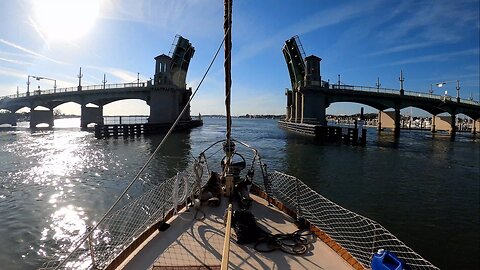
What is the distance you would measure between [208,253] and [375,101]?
53.1 meters

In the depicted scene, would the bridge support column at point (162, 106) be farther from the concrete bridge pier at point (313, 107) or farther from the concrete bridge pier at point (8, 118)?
the concrete bridge pier at point (8, 118)

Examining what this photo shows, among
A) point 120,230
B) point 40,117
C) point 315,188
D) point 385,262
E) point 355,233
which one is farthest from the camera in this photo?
point 40,117

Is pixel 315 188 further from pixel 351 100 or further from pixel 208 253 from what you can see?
pixel 351 100

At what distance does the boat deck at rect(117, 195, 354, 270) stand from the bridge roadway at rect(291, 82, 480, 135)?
38.8 meters

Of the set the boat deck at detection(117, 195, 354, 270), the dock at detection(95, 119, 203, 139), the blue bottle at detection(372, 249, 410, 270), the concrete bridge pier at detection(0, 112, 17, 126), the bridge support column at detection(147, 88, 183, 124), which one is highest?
the bridge support column at detection(147, 88, 183, 124)

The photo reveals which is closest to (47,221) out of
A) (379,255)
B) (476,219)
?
(379,255)

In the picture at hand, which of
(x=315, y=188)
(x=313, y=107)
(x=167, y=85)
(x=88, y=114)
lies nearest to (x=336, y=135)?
(x=313, y=107)

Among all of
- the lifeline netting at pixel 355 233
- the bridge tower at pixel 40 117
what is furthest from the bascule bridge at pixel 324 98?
the bridge tower at pixel 40 117

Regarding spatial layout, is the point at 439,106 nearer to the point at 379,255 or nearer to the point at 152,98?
the point at 152,98

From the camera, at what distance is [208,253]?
12.6 feet

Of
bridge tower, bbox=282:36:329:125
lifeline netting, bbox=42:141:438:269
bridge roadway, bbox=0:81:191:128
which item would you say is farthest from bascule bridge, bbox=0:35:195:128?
lifeline netting, bbox=42:141:438:269

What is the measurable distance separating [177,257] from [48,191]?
995cm

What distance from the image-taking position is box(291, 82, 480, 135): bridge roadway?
4219cm

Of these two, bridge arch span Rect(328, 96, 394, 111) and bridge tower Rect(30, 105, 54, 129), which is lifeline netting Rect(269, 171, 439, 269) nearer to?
bridge arch span Rect(328, 96, 394, 111)
